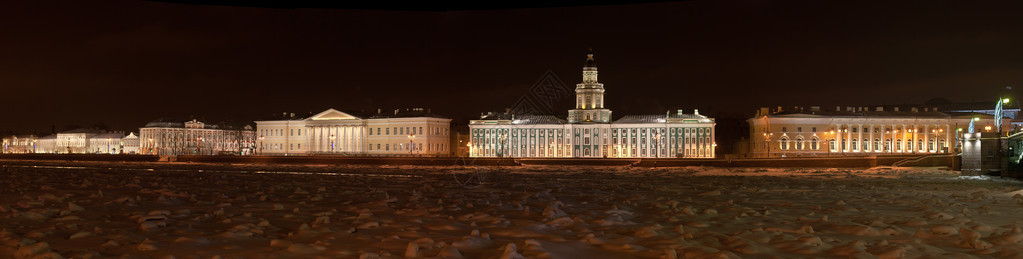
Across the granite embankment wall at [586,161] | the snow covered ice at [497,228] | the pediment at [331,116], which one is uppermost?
the pediment at [331,116]

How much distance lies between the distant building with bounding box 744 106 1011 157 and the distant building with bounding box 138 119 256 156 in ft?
270

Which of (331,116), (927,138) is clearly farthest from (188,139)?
(927,138)

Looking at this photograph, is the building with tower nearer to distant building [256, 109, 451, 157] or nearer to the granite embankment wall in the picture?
distant building [256, 109, 451, 157]

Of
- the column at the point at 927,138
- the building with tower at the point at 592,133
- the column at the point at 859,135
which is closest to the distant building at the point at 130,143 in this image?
the building with tower at the point at 592,133

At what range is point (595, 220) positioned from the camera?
33.6ft

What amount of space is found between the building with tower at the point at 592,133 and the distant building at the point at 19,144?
12766 cm

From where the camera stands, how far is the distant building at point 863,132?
9669 cm

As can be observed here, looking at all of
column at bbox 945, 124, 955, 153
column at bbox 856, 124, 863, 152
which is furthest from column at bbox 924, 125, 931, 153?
column at bbox 856, 124, 863, 152

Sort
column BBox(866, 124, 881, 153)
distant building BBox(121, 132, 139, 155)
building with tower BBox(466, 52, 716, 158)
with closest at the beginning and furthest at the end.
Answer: column BBox(866, 124, 881, 153), building with tower BBox(466, 52, 716, 158), distant building BBox(121, 132, 139, 155)

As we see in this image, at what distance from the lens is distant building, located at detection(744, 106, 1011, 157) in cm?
9669

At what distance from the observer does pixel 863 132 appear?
98250mm

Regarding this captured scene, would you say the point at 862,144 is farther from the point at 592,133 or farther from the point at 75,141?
the point at 75,141

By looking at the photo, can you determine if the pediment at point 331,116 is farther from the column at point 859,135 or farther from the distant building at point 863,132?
the column at point 859,135

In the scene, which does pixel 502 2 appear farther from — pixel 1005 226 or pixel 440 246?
pixel 1005 226
